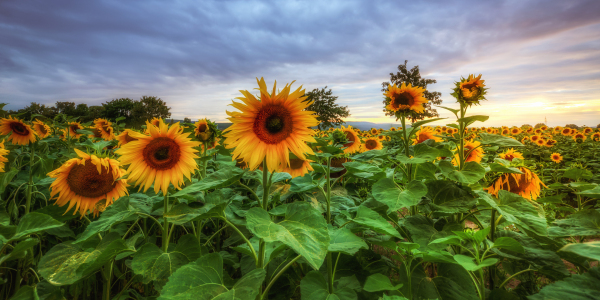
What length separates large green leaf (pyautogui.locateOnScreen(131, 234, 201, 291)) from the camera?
3.80 feet

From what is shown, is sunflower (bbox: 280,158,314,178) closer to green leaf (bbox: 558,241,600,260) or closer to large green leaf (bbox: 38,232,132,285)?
large green leaf (bbox: 38,232,132,285)

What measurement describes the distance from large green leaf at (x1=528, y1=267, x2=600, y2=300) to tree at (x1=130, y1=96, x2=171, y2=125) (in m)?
37.3

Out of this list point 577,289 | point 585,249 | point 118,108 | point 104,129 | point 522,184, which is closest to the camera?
point 585,249

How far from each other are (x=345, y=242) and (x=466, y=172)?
89cm

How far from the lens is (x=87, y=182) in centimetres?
154

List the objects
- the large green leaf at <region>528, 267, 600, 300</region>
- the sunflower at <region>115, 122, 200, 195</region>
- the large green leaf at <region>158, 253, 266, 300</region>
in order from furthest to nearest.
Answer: the sunflower at <region>115, 122, 200, 195</region> → the large green leaf at <region>158, 253, 266, 300</region> → the large green leaf at <region>528, 267, 600, 300</region>

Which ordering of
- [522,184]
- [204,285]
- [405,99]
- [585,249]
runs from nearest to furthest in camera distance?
1. [585,249]
2. [204,285]
3. [522,184]
4. [405,99]

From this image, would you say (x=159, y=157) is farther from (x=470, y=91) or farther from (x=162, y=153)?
(x=470, y=91)

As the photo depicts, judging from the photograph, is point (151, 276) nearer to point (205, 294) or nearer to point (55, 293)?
point (205, 294)

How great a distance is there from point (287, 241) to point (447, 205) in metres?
1.03

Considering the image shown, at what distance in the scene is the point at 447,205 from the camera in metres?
1.42

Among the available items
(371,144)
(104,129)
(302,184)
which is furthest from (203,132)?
(104,129)

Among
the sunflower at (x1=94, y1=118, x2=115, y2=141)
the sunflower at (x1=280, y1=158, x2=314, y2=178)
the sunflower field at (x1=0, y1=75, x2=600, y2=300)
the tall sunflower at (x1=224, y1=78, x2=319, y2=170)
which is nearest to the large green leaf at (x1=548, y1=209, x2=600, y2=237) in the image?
the sunflower field at (x1=0, y1=75, x2=600, y2=300)

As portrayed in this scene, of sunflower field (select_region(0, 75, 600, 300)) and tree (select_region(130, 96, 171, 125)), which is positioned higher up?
tree (select_region(130, 96, 171, 125))
